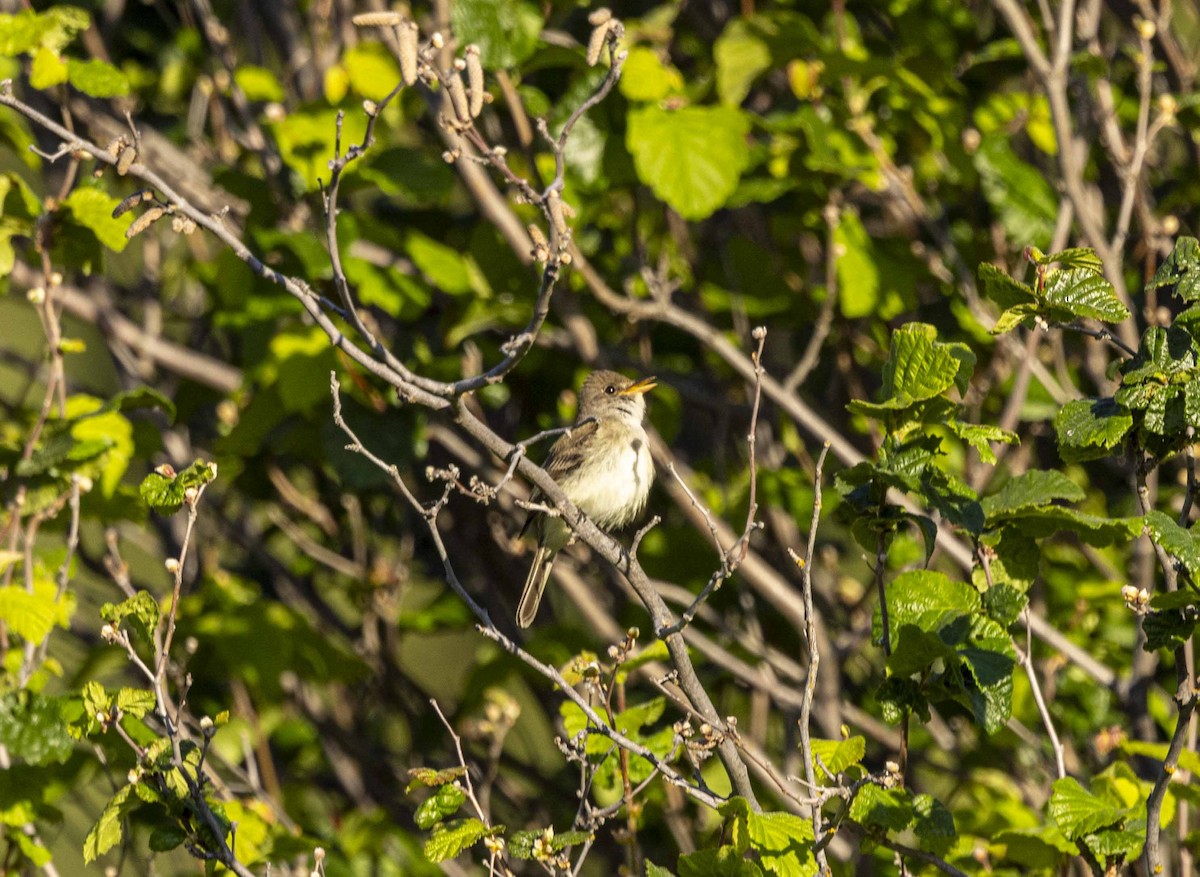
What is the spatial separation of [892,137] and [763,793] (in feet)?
8.80

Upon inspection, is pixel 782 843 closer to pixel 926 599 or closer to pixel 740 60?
pixel 926 599

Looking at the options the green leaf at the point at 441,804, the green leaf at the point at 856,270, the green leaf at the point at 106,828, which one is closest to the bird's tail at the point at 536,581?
the green leaf at the point at 856,270

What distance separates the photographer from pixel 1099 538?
3.33m

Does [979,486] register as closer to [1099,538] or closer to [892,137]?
[892,137]

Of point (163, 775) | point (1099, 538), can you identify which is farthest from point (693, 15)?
point (163, 775)

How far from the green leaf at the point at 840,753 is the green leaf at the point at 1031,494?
602mm

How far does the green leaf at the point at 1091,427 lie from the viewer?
3084 millimetres

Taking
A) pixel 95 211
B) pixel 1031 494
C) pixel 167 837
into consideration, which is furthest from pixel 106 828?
pixel 1031 494

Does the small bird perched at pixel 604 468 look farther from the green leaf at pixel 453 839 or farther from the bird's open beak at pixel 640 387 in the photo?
the green leaf at pixel 453 839

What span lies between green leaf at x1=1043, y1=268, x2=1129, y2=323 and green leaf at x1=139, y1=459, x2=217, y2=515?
1.93 m

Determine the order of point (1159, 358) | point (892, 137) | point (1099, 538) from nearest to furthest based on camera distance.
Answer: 1. point (1159, 358)
2. point (1099, 538)
3. point (892, 137)

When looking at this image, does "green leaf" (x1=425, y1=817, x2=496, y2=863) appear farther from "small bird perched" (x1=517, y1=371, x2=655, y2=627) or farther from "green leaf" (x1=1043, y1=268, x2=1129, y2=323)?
"small bird perched" (x1=517, y1=371, x2=655, y2=627)

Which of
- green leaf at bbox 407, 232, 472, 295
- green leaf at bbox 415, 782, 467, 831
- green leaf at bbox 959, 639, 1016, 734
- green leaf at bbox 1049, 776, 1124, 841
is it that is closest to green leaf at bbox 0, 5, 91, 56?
green leaf at bbox 407, 232, 472, 295

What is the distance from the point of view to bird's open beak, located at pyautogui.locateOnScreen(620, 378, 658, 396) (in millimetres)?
5387
